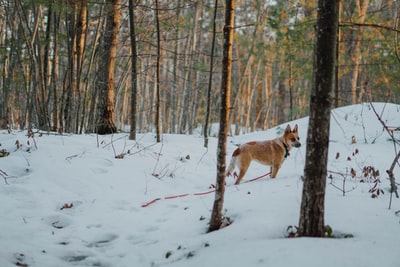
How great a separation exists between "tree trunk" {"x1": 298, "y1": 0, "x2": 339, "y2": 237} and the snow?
0.27 meters

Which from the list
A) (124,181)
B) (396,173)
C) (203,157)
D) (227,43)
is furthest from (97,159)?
(396,173)

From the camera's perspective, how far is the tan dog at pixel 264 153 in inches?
251

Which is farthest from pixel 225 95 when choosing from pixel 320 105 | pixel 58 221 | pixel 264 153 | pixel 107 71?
pixel 107 71

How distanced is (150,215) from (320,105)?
2.99m

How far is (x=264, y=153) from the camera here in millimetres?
6500

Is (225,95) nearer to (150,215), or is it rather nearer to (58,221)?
(150,215)

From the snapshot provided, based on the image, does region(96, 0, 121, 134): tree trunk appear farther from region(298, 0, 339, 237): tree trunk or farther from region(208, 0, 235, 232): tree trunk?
region(298, 0, 339, 237): tree trunk

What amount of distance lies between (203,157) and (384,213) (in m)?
5.57

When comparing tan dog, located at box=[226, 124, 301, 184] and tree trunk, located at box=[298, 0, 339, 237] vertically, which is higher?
tree trunk, located at box=[298, 0, 339, 237]

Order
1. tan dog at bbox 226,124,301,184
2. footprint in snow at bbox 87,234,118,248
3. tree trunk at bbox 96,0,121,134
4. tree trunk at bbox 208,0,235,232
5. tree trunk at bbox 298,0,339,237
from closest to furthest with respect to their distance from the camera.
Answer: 1. tree trunk at bbox 298,0,339,237
2. tree trunk at bbox 208,0,235,232
3. footprint in snow at bbox 87,234,118,248
4. tan dog at bbox 226,124,301,184
5. tree trunk at bbox 96,0,121,134

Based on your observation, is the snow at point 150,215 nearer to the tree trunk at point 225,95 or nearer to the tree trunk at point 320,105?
the tree trunk at point 320,105

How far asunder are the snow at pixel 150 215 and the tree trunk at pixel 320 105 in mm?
271

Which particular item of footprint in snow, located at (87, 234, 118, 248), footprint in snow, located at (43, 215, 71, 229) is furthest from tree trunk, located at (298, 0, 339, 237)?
footprint in snow, located at (43, 215, 71, 229)

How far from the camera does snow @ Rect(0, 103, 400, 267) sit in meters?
2.85
